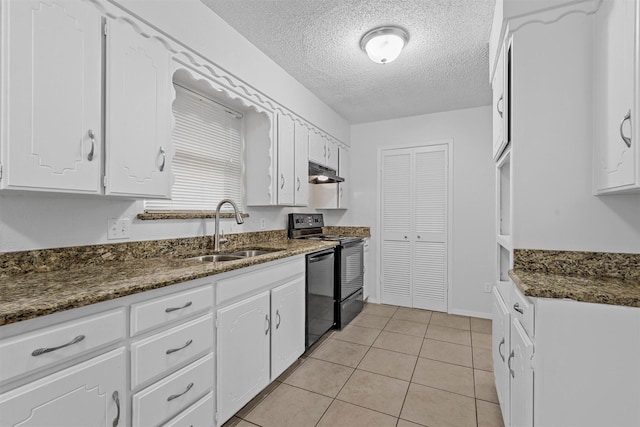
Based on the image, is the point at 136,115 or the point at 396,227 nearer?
the point at 136,115

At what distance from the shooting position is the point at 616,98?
3.93 feet

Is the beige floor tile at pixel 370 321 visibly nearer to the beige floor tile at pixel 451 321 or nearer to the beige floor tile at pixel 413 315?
the beige floor tile at pixel 413 315

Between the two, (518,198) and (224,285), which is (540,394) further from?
(224,285)

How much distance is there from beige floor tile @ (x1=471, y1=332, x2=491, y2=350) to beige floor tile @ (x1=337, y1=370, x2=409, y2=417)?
108 cm

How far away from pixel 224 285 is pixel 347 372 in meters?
1.30

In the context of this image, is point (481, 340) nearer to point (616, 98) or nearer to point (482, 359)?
point (482, 359)

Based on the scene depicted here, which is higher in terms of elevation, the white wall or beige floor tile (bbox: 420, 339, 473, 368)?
the white wall

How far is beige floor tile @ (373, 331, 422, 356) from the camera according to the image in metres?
2.71

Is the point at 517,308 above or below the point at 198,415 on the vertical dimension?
above

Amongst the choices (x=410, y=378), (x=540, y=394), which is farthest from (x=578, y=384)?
(x=410, y=378)

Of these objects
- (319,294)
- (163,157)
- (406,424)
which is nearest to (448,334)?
(319,294)

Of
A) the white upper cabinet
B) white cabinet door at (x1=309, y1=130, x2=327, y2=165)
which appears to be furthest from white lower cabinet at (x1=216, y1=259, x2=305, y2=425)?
the white upper cabinet

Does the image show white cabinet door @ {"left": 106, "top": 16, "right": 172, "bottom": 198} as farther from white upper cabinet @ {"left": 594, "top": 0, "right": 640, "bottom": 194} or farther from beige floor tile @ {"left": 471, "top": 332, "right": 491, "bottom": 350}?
beige floor tile @ {"left": 471, "top": 332, "right": 491, "bottom": 350}

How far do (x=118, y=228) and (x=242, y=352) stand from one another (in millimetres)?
994
